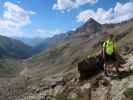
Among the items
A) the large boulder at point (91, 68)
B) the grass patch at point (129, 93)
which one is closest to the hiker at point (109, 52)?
the grass patch at point (129, 93)

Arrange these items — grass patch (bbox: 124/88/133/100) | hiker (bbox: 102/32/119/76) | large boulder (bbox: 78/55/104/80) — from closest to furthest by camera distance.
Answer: grass patch (bbox: 124/88/133/100)
hiker (bbox: 102/32/119/76)
large boulder (bbox: 78/55/104/80)

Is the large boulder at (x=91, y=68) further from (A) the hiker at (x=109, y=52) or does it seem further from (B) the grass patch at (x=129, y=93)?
(B) the grass patch at (x=129, y=93)

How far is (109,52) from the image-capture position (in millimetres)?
33656

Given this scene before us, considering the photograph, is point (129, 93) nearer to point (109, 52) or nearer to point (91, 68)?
point (109, 52)

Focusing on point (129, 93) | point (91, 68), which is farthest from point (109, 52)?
point (91, 68)

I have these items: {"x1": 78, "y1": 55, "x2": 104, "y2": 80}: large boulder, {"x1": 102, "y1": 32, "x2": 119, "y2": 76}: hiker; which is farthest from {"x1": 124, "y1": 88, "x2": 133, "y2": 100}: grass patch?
{"x1": 78, "y1": 55, "x2": 104, "y2": 80}: large boulder

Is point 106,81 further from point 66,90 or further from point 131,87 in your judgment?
point 66,90

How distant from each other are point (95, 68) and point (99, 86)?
880cm

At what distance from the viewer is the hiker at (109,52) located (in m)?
33.1

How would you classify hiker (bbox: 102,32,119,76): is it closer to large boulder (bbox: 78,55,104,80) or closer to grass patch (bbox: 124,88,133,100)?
grass patch (bbox: 124,88,133,100)

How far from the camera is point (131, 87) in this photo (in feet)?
108

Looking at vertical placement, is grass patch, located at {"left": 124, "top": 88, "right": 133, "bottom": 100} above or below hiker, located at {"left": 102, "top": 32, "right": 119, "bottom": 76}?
below

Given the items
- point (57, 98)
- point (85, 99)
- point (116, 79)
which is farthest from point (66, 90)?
point (116, 79)

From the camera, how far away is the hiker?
33.1 m
